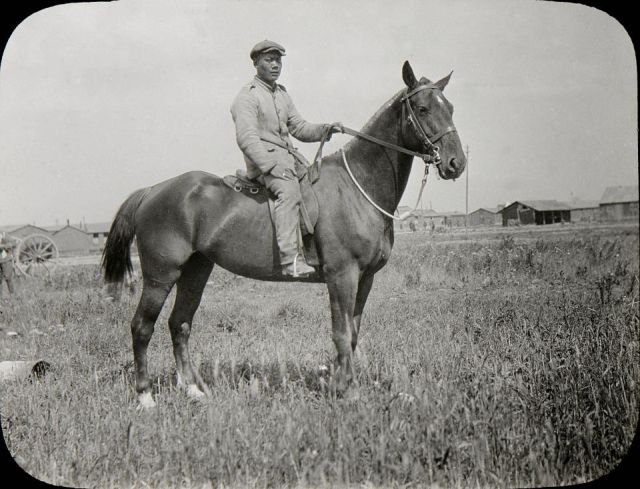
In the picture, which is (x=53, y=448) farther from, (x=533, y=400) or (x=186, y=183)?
(x=533, y=400)

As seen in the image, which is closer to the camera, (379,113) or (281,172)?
(281,172)

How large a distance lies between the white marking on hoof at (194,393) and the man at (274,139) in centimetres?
144

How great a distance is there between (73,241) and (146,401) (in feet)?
118

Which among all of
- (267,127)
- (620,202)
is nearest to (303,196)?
(267,127)

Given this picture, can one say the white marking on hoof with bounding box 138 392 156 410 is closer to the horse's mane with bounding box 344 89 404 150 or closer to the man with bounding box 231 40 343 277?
the man with bounding box 231 40 343 277

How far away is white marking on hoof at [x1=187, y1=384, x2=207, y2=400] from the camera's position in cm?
458

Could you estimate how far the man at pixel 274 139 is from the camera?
448cm

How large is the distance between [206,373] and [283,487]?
2584mm

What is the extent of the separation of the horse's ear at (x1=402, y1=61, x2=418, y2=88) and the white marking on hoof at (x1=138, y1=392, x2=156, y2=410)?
382cm

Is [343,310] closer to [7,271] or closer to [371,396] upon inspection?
[371,396]

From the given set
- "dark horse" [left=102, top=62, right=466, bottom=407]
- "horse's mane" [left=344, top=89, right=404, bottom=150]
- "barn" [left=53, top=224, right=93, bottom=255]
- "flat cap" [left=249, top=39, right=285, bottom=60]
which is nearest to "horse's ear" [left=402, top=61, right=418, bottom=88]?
"dark horse" [left=102, top=62, right=466, bottom=407]

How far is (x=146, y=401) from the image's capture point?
15.2 ft

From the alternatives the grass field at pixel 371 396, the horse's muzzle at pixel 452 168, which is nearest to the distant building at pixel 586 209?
the grass field at pixel 371 396

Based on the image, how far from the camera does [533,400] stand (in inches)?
140
